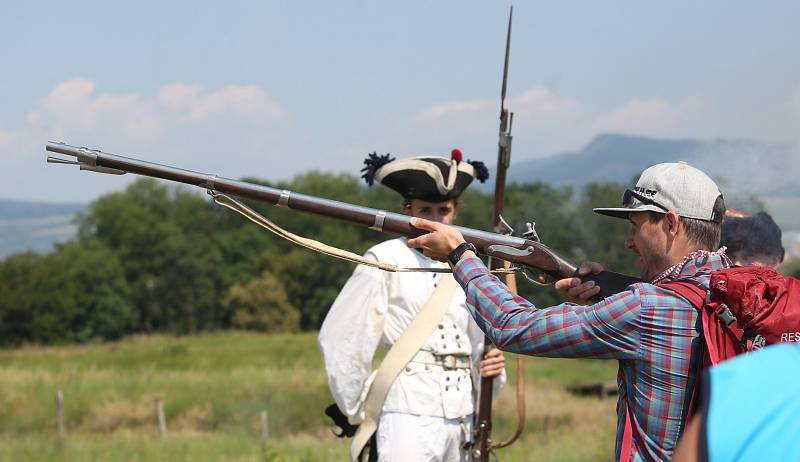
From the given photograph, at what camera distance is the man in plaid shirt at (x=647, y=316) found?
141 inches

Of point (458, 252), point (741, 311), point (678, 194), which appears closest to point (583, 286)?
point (458, 252)

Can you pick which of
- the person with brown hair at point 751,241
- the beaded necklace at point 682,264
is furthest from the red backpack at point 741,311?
the person with brown hair at point 751,241

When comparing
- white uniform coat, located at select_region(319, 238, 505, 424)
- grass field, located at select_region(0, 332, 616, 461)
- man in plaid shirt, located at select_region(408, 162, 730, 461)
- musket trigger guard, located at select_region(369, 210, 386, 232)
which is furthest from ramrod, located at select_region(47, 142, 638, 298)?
grass field, located at select_region(0, 332, 616, 461)

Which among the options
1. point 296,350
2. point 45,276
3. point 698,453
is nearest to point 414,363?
point 698,453

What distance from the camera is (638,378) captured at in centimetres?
367

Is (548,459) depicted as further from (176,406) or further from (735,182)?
(176,406)

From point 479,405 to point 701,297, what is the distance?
3068 mm

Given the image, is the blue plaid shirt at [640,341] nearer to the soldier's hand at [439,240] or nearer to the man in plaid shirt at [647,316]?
the man in plaid shirt at [647,316]

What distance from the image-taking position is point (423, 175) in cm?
630

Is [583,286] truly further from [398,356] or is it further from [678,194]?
[398,356]

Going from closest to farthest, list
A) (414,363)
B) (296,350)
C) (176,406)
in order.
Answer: (414,363) → (176,406) → (296,350)

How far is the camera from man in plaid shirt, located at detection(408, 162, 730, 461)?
3.59 m

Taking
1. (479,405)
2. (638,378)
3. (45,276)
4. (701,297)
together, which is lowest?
(45,276)

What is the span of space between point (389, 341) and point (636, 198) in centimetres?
268
